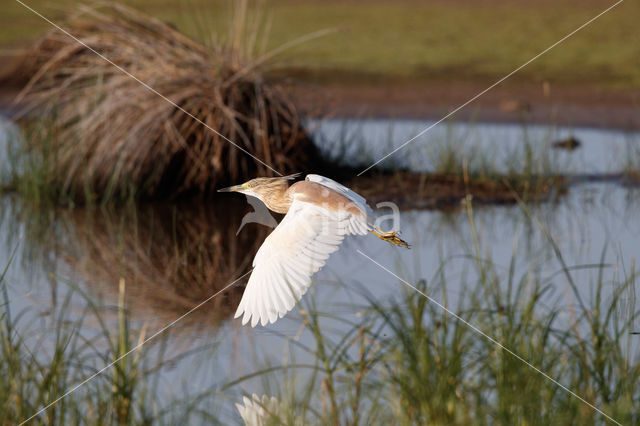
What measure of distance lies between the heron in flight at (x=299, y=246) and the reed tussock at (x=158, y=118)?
2.67 metres

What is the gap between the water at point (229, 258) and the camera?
3611mm

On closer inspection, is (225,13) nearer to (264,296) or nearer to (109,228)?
(109,228)

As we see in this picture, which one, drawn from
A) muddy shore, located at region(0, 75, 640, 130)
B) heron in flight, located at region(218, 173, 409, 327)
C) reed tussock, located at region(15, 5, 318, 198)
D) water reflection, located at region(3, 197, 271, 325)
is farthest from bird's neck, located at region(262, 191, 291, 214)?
muddy shore, located at region(0, 75, 640, 130)

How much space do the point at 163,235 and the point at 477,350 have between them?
2.87 meters

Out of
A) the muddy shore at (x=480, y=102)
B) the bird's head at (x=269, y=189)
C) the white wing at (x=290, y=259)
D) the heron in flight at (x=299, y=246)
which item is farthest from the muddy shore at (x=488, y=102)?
the white wing at (x=290, y=259)

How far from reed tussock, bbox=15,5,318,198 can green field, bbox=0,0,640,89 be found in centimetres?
349

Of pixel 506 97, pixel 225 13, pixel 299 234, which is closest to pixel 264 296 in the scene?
pixel 299 234

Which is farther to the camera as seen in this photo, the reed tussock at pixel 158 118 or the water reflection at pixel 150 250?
the reed tussock at pixel 158 118

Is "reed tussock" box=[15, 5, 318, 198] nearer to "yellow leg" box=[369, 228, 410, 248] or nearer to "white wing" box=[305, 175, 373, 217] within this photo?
"white wing" box=[305, 175, 373, 217]

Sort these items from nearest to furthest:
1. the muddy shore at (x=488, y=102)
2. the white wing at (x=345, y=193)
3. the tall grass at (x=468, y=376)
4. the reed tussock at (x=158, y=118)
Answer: the tall grass at (x=468, y=376)
the white wing at (x=345, y=193)
the reed tussock at (x=158, y=118)
the muddy shore at (x=488, y=102)

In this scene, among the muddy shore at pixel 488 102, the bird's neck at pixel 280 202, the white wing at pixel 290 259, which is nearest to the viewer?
the white wing at pixel 290 259

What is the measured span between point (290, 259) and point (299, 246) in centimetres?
5

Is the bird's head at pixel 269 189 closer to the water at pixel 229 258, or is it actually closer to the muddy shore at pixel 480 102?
the water at pixel 229 258

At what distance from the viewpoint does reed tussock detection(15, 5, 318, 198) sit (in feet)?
19.5
